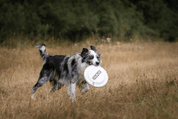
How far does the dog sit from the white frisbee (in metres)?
0.14

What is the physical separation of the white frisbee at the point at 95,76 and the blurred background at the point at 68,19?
18.9 feet

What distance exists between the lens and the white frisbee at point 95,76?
315 cm

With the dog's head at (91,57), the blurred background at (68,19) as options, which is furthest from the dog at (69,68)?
the blurred background at (68,19)

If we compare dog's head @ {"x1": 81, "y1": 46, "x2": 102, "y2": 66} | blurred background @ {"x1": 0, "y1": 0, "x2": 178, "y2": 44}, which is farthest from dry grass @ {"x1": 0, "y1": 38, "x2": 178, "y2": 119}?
blurred background @ {"x1": 0, "y1": 0, "x2": 178, "y2": 44}

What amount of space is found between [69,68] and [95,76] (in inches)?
22.5

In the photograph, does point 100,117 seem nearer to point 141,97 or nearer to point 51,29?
point 141,97

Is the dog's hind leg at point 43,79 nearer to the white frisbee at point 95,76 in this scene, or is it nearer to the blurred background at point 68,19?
the white frisbee at point 95,76

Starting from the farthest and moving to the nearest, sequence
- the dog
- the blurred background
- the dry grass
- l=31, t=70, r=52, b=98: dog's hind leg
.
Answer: the blurred background → l=31, t=70, r=52, b=98: dog's hind leg → the dog → the dry grass

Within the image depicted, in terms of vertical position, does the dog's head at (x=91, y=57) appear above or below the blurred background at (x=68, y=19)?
below

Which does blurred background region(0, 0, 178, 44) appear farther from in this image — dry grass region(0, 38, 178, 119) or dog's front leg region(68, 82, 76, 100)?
dog's front leg region(68, 82, 76, 100)

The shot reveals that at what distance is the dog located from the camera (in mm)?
3236

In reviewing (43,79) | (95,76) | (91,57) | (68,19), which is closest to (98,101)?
(95,76)

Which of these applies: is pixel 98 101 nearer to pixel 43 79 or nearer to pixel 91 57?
pixel 91 57

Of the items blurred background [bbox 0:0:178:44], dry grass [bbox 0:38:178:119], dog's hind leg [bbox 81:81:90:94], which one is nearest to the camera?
dry grass [bbox 0:38:178:119]
